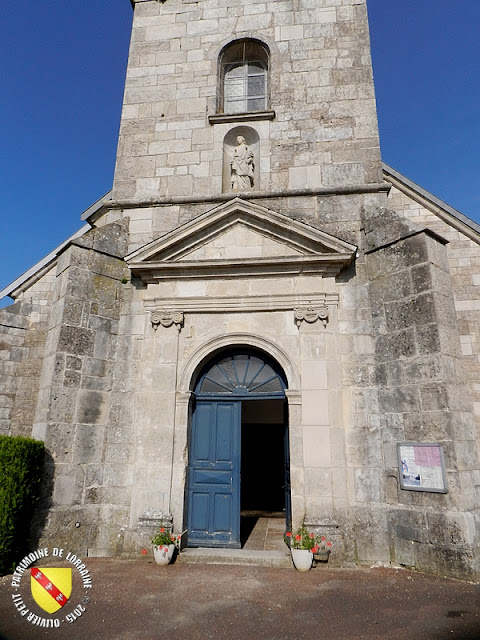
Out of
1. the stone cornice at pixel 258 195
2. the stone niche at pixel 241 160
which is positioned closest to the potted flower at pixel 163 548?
the stone cornice at pixel 258 195

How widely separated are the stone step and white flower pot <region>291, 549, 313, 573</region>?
0.55 ft

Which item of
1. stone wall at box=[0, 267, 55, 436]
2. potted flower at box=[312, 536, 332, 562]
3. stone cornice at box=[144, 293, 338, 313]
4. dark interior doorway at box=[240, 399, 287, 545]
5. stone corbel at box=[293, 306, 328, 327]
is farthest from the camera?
dark interior doorway at box=[240, 399, 287, 545]

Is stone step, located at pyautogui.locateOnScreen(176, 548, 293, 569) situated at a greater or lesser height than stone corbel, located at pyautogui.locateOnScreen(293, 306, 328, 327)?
lesser

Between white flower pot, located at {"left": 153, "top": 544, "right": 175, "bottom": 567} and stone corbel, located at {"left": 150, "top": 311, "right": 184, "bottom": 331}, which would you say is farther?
stone corbel, located at {"left": 150, "top": 311, "right": 184, "bottom": 331}

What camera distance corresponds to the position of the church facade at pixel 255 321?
16.8ft

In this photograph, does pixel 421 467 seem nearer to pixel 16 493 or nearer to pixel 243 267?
pixel 243 267

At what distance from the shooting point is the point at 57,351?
555 centimetres

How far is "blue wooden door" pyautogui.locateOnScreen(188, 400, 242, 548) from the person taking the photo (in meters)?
5.50

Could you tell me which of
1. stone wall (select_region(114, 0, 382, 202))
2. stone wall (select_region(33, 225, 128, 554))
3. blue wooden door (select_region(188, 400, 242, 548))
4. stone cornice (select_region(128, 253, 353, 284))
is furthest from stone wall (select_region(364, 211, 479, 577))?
stone wall (select_region(33, 225, 128, 554))

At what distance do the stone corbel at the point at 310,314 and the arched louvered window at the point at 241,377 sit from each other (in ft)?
2.52

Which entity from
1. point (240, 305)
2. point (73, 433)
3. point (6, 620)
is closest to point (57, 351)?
point (73, 433)

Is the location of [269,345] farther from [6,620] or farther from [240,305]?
[6,620]

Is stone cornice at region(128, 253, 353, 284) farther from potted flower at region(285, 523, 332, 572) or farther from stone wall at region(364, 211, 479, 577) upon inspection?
potted flower at region(285, 523, 332, 572)

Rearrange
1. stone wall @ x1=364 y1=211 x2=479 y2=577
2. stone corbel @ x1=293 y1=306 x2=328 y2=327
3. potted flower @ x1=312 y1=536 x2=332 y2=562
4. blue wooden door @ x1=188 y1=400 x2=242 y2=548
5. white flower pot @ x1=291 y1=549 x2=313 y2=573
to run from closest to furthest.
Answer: stone wall @ x1=364 y1=211 x2=479 y2=577, white flower pot @ x1=291 y1=549 x2=313 y2=573, potted flower @ x1=312 y1=536 x2=332 y2=562, blue wooden door @ x1=188 y1=400 x2=242 y2=548, stone corbel @ x1=293 y1=306 x2=328 y2=327
